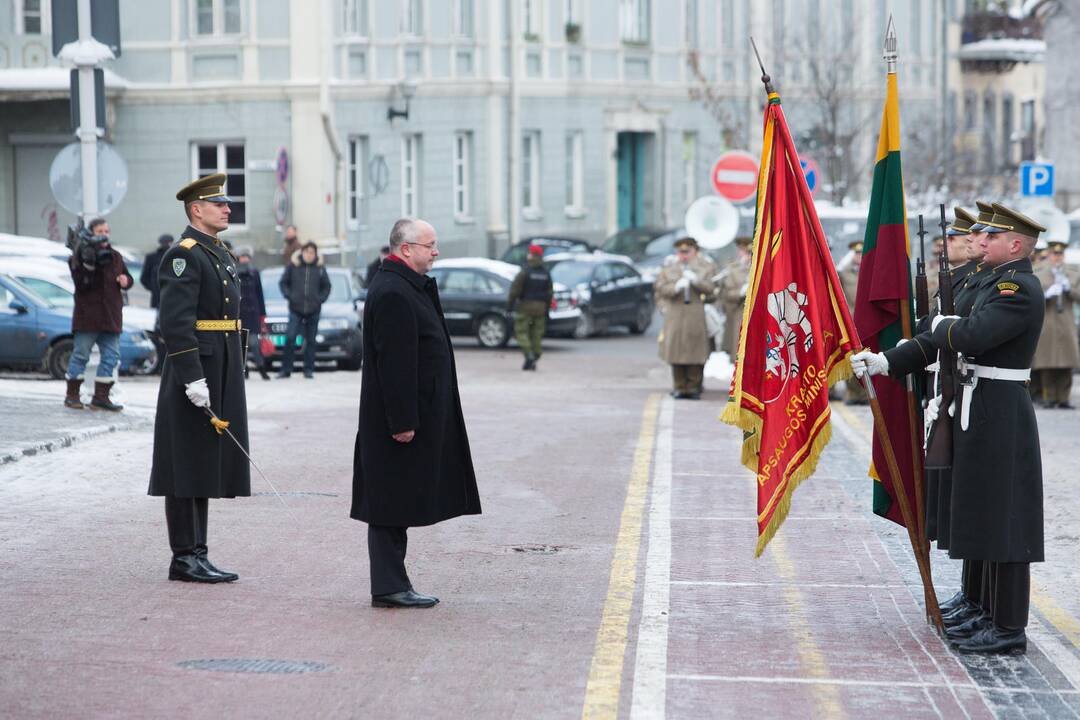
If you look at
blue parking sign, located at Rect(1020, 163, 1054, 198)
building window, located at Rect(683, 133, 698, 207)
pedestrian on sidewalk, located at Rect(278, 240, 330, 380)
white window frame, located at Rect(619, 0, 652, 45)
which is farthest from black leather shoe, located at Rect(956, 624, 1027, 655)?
building window, located at Rect(683, 133, 698, 207)

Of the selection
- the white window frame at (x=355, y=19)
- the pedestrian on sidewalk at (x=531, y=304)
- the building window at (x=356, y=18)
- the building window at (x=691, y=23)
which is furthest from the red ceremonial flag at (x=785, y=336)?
the building window at (x=691, y=23)

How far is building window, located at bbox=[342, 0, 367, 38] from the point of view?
39375 mm

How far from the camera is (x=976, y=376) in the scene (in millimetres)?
7961

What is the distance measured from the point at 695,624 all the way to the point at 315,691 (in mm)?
2004

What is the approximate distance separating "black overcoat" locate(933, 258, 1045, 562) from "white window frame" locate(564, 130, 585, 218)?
129ft

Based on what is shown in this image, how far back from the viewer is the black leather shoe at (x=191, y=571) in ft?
30.0

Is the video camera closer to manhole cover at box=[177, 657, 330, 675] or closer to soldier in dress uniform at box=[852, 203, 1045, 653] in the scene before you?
manhole cover at box=[177, 657, 330, 675]

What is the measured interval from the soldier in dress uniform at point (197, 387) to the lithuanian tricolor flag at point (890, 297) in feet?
10.3

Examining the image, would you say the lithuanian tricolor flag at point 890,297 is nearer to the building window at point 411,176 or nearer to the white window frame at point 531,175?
the building window at point 411,176

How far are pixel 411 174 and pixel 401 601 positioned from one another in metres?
33.8

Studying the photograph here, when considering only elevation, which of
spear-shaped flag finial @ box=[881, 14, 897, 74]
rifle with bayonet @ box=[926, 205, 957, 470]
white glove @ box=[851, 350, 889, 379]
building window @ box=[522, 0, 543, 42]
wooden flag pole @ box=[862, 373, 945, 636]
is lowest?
wooden flag pole @ box=[862, 373, 945, 636]

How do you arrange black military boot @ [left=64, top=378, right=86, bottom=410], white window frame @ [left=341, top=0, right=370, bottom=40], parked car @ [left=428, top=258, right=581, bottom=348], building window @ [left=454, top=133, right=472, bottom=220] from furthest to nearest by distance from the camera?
building window @ [left=454, top=133, right=472, bottom=220] < white window frame @ [left=341, top=0, right=370, bottom=40] < parked car @ [left=428, top=258, right=581, bottom=348] < black military boot @ [left=64, top=378, right=86, bottom=410]

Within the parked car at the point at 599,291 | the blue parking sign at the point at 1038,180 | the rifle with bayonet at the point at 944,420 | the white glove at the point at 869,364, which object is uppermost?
the blue parking sign at the point at 1038,180

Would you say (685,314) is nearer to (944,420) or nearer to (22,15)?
(944,420)
